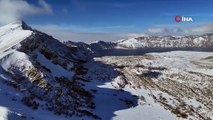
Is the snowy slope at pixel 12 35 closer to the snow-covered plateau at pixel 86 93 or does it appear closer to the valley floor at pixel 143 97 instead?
the snow-covered plateau at pixel 86 93

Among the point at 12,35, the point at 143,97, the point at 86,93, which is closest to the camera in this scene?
the point at 86,93

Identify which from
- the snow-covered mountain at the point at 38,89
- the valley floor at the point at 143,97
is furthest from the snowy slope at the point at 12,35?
the valley floor at the point at 143,97

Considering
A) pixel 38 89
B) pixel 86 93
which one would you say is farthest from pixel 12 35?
pixel 38 89

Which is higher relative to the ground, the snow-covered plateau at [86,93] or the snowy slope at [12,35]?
the snowy slope at [12,35]

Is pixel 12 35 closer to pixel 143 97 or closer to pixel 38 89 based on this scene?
pixel 38 89

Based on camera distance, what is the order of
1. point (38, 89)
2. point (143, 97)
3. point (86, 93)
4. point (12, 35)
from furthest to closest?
point (12, 35), point (143, 97), point (86, 93), point (38, 89)

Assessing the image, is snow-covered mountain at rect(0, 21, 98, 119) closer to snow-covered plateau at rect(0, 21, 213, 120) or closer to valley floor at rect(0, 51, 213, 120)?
snow-covered plateau at rect(0, 21, 213, 120)

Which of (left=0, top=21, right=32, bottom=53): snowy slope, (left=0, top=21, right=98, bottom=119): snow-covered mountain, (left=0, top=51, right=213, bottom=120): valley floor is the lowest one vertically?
(left=0, top=51, right=213, bottom=120): valley floor

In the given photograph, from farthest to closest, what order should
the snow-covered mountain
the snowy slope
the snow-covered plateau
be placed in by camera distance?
the snowy slope < the snow-covered mountain < the snow-covered plateau

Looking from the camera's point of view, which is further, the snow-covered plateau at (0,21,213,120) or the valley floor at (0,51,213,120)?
the snow-covered plateau at (0,21,213,120)

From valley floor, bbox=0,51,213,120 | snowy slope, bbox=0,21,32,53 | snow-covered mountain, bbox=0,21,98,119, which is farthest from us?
snowy slope, bbox=0,21,32,53

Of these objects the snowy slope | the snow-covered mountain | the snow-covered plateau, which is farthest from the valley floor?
the snowy slope
